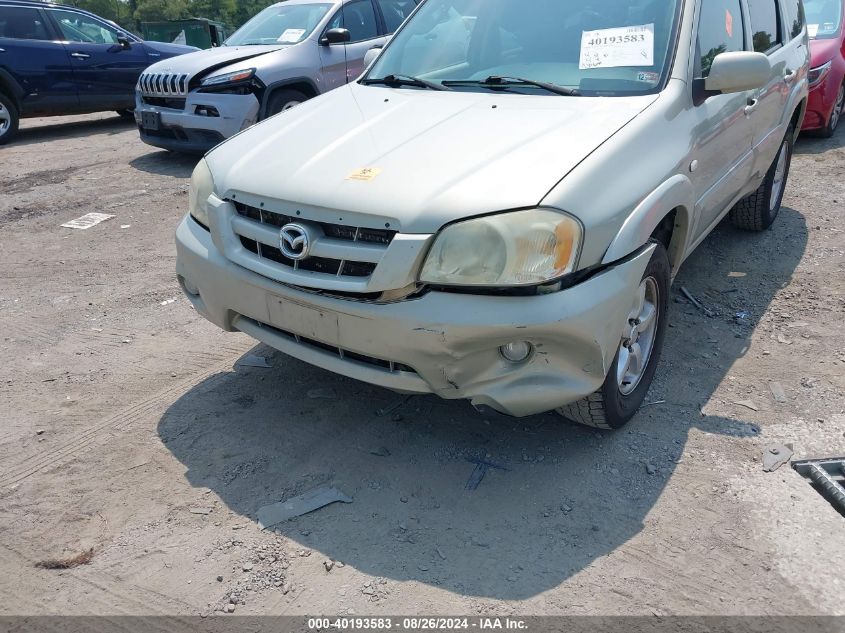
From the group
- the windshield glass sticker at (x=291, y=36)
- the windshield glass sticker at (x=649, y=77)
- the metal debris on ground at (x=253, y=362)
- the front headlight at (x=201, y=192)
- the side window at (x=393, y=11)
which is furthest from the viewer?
the side window at (x=393, y=11)

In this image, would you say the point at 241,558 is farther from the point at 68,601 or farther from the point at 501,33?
the point at 501,33

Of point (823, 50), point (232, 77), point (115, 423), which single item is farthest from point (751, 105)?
point (232, 77)

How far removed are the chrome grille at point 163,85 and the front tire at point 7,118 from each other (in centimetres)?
254

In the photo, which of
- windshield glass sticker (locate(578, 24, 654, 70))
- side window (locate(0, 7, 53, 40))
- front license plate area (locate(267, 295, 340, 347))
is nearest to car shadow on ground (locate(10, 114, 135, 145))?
side window (locate(0, 7, 53, 40))

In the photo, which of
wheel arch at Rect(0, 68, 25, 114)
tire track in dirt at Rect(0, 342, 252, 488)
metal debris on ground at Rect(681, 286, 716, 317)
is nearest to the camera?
tire track in dirt at Rect(0, 342, 252, 488)

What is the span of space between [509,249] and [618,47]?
1471 mm

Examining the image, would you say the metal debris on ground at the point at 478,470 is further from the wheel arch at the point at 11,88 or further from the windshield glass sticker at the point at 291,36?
the wheel arch at the point at 11,88

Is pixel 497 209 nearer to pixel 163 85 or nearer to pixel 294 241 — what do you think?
pixel 294 241

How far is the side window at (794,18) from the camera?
521 centimetres

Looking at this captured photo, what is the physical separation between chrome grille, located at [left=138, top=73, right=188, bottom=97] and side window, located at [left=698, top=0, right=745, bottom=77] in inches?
216

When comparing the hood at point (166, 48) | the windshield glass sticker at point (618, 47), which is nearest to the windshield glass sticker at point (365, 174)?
the windshield glass sticker at point (618, 47)

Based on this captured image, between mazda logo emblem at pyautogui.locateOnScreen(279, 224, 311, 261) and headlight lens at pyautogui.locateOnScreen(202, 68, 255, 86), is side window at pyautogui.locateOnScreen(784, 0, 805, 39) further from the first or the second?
headlight lens at pyautogui.locateOnScreen(202, 68, 255, 86)

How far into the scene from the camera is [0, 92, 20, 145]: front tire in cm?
955

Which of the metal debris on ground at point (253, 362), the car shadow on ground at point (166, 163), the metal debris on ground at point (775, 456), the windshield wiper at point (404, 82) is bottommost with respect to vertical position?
the car shadow on ground at point (166, 163)
